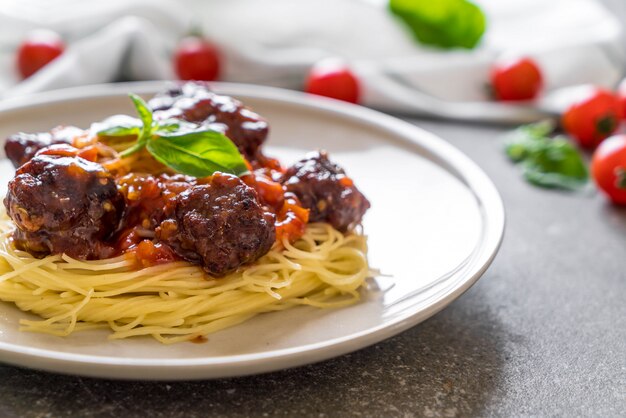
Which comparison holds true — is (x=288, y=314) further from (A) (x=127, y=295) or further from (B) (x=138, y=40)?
(B) (x=138, y=40)

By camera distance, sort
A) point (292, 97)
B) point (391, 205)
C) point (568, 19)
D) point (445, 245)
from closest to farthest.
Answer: point (445, 245), point (391, 205), point (292, 97), point (568, 19)

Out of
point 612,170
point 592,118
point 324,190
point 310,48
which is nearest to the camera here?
point 324,190

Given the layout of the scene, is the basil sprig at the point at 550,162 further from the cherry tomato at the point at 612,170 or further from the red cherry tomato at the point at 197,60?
the red cherry tomato at the point at 197,60

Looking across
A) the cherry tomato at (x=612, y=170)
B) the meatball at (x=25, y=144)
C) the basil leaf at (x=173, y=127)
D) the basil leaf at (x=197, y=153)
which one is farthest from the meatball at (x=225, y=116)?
the cherry tomato at (x=612, y=170)

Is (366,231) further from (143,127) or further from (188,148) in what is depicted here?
(143,127)

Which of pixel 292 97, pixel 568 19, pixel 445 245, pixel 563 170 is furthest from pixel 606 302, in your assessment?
pixel 568 19

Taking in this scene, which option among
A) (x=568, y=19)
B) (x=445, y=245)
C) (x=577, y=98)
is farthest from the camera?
(x=568, y=19)

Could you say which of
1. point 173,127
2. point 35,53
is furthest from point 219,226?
point 35,53

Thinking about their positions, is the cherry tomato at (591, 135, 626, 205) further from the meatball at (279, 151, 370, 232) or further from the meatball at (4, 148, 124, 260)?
the meatball at (4, 148, 124, 260)
